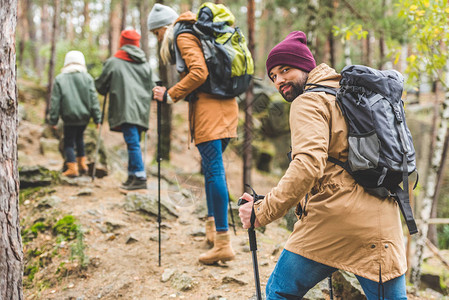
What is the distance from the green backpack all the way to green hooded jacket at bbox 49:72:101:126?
3.52m

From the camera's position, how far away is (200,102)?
371cm

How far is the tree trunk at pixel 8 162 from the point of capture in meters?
2.49

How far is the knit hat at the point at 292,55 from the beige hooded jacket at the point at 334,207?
28 cm

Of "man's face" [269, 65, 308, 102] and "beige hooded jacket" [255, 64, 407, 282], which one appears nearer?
"beige hooded jacket" [255, 64, 407, 282]

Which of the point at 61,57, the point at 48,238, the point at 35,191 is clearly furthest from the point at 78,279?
the point at 61,57

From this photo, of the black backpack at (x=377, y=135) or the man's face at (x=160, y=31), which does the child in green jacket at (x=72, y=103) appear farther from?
the black backpack at (x=377, y=135)

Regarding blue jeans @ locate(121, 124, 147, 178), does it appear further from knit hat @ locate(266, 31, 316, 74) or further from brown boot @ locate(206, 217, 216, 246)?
knit hat @ locate(266, 31, 316, 74)

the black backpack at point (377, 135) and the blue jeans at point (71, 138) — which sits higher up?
the black backpack at point (377, 135)

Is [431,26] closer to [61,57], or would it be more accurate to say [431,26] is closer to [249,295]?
[249,295]

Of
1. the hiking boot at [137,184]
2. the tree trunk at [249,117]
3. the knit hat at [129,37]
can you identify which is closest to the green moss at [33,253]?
the hiking boot at [137,184]

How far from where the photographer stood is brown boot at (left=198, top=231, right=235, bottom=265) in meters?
3.79

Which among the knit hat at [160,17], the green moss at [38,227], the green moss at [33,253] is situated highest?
the knit hat at [160,17]

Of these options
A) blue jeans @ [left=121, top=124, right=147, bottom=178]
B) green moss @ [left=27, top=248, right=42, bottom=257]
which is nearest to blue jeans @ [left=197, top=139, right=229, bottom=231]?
green moss @ [left=27, top=248, right=42, bottom=257]

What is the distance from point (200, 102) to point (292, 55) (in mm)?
1713
